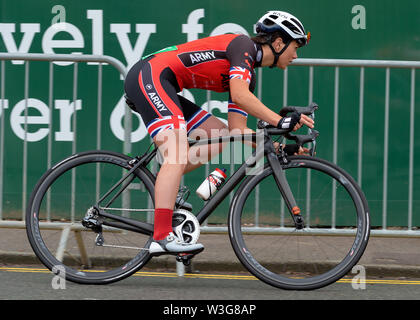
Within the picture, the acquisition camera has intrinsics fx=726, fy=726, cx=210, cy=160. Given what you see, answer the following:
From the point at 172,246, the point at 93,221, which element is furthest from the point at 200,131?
the point at 93,221

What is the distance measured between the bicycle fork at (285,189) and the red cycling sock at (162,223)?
722 millimetres

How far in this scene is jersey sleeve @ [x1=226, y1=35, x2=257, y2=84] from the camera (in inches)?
179

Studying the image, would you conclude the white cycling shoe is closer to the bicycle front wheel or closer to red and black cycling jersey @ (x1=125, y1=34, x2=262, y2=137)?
the bicycle front wheel

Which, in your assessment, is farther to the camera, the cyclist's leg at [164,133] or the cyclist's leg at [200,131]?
the cyclist's leg at [200,131]

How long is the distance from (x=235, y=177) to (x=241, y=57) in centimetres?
80

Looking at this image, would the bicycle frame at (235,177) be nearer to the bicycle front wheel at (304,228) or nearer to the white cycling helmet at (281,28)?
the bicycle front wheel at (304,228)

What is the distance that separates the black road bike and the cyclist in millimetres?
120

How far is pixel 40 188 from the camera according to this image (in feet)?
15.7

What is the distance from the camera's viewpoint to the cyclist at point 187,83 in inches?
181

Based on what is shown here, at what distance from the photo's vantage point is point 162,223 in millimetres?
4629
